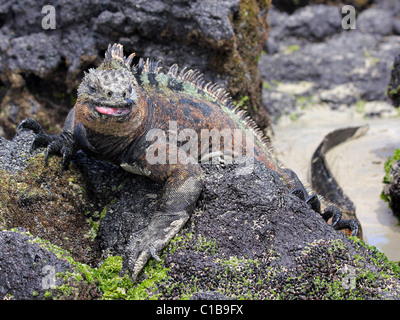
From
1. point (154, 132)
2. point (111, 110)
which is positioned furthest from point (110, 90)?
point (154, 132)

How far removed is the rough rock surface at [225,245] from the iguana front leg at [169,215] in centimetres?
6

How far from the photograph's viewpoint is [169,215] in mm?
2717

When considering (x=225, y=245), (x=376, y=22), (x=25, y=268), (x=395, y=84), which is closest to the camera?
(x=25, y=268)

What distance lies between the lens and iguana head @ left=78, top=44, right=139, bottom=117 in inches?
105

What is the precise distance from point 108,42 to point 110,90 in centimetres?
242

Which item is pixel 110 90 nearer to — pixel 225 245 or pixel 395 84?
pixel 225 245

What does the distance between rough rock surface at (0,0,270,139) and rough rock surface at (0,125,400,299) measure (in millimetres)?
2066

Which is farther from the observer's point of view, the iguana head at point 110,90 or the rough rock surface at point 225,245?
the iguana head at point 110,90

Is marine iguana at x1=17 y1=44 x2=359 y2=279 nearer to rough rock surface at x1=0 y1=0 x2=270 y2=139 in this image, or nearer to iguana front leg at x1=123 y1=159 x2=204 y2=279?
iguana front leg at x1=123 y1=159 x2=204 y2=279

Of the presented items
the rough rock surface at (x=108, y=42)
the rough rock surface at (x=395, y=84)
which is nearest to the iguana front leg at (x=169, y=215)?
the rough rock surface at (x=108, y=42)

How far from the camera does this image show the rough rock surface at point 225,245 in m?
2.35

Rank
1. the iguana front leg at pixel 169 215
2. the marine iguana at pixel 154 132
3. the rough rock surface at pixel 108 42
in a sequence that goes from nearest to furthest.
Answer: the iguana front leg at pixel 169 215
the marine iguana at pixel 154 132
the rough rock surface at pixel 108 42

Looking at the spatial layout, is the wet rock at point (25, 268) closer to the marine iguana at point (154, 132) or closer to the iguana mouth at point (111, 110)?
the marine iguana at point (154, 132)

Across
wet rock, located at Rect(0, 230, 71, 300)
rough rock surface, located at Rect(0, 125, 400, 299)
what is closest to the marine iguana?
rough rock surface, located at Rect(0, 125, 400, 299)
